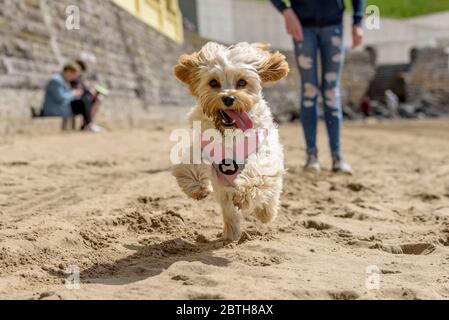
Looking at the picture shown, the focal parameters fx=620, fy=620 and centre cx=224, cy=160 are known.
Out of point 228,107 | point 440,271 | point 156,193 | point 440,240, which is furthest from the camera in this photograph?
point 156,193

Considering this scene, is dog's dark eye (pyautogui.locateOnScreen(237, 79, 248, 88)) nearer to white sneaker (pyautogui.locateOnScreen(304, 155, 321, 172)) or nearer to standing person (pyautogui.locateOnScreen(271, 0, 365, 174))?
standing person (pyautogui.locateOnScreen(271, 0, 365, 174))

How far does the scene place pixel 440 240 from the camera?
3984mm

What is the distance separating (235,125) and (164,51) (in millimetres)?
21299

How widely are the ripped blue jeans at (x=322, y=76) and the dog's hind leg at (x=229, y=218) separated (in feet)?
9.90

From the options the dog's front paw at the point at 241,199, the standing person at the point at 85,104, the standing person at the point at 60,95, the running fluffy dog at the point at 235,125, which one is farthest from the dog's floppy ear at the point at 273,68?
the standing person at the point at 85,104

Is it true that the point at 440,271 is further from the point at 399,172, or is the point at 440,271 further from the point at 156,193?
the point at 399,172

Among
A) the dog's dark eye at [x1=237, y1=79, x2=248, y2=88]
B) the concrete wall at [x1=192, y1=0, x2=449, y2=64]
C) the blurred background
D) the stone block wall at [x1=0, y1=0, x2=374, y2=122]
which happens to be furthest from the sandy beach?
the concrete wall at [x1=192, y1=0, x2=449, y2=64]

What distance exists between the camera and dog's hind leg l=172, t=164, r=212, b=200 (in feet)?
12.2

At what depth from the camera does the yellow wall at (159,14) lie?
2212cm

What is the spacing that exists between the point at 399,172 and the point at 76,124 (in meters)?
6.85

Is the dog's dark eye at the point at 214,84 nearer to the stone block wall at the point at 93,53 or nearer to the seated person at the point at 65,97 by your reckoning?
the stone block wall at the point at 93,53

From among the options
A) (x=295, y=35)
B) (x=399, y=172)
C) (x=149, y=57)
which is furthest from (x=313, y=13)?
(x=149, y=57)

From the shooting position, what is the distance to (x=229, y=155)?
151 inches

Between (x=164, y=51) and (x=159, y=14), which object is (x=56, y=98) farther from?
(x=159, y=14)
